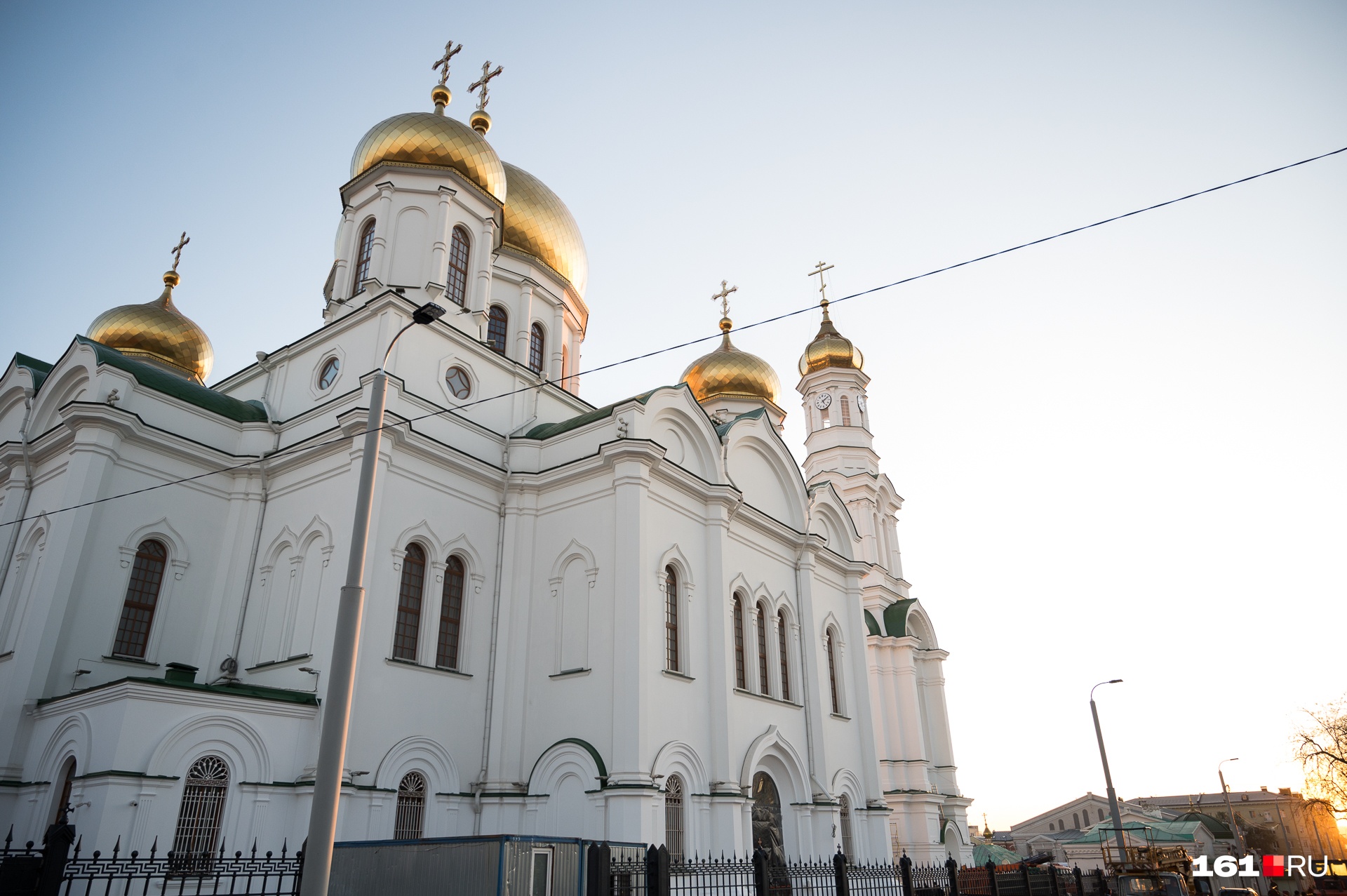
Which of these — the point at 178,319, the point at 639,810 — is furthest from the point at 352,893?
the point at 178,319

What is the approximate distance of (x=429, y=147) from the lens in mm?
19516

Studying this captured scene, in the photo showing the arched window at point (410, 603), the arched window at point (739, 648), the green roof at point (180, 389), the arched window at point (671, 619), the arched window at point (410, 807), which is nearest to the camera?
the arched window at point (410, 807)

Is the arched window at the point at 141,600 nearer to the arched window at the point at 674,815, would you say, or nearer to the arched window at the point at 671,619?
the arched window at the point at 671,619

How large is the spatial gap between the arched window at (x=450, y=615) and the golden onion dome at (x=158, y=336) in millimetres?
11264

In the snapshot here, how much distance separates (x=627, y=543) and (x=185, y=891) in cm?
796

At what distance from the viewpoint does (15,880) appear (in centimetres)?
710

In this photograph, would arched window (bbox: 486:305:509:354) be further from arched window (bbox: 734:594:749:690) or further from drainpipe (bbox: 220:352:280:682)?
arched window (bbox: 734:594:749:690)

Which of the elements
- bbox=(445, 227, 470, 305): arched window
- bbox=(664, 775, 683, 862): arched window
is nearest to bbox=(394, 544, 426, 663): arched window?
bbox=(664, 775, 683, 862): arched window

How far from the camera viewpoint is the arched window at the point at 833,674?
2108 centimetres

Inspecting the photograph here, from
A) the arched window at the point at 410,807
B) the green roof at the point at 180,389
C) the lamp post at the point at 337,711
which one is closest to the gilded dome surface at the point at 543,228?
the green roof at the point at 180,389

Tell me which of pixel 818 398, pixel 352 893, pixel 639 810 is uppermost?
pixel 818 398

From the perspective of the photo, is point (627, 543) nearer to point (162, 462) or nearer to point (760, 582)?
point (760, 582)

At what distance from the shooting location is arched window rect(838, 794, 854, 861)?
64.0 ft

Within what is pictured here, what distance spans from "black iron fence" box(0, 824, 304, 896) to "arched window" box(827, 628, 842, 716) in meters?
12.6
